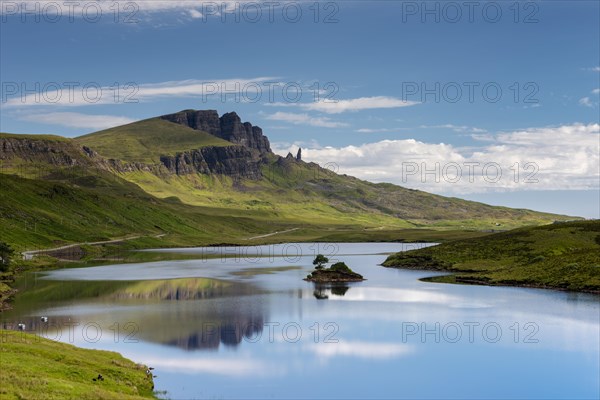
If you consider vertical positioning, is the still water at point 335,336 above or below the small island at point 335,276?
below

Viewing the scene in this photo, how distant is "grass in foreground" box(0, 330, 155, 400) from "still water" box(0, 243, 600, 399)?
4578 mm

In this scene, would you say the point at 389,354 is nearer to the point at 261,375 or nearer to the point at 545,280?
the point at 261,375

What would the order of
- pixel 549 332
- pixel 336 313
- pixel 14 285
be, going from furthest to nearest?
pixel 14 285 < pixel 336 313 < pixel 549 332

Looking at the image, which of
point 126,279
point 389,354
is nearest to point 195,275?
point 126,279

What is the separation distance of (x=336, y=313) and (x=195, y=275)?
78.8 metres

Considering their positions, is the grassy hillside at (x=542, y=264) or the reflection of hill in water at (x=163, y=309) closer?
the reflection of hill in water at (x=163, y=309)

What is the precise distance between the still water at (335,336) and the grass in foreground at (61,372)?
180 inches

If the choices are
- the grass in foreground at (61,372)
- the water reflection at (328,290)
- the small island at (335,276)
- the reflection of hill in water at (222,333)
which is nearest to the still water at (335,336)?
the reflection of hill in water at (222,333)

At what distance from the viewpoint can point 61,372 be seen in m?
54.7

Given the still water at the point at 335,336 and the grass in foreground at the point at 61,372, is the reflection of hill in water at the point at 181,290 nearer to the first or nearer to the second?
the still water at the point at 335,336

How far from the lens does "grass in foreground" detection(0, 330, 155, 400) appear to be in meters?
44.7

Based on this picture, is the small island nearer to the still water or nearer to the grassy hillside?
the still water

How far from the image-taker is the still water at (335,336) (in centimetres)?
6788

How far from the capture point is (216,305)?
12312 centimetres
